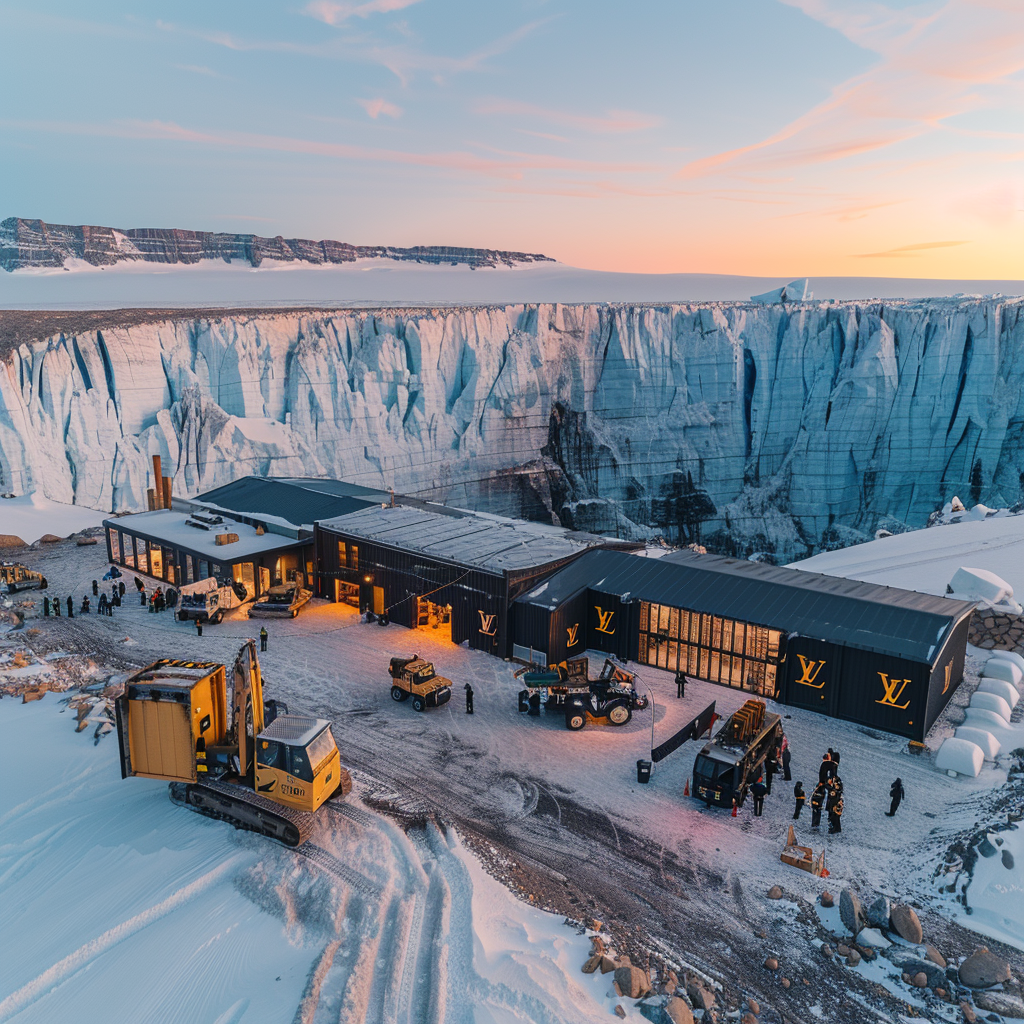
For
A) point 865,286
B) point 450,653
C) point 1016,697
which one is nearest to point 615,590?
point 450,653

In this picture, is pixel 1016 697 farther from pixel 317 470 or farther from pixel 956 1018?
pixel 317 470

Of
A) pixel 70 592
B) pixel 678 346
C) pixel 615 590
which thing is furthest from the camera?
pixel 678 346

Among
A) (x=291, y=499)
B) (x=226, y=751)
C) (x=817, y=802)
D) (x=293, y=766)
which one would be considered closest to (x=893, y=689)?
(x=817, y=802)

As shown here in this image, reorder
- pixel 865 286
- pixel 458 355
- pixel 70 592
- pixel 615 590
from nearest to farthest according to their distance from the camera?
pixel 615 590 → pixel 70 592 → pixel 458 355 → pixel 865 286

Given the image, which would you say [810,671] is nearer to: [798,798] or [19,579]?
[798,798]

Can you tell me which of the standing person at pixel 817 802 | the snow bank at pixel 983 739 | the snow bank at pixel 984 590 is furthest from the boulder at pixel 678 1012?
the snow bank at pixel 984 590

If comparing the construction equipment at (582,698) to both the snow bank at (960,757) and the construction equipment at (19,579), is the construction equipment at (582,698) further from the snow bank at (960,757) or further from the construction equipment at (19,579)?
the construction equipment at (19,579)

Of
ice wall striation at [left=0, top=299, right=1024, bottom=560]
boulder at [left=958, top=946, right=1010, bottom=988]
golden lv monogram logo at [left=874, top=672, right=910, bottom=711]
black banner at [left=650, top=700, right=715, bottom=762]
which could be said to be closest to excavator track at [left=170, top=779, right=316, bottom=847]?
black banner at [left=650, top=700, right=715, bottom=762]

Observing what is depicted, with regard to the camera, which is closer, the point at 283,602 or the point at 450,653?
the point at 450,653
